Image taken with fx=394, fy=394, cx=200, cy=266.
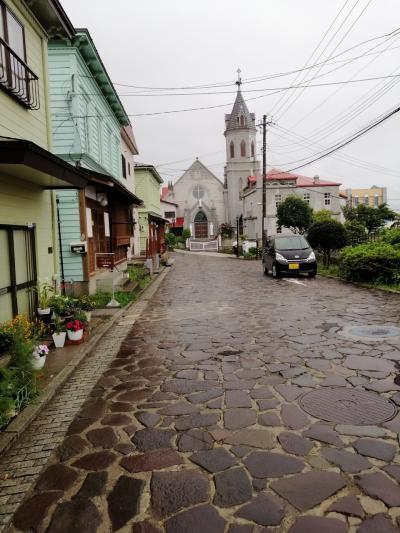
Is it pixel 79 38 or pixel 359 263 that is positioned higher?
pixel 79 38

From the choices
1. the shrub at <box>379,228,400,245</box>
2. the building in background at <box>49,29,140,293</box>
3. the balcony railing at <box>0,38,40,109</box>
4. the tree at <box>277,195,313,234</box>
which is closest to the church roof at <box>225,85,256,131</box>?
the tree at <box>277,195,313,234</box>

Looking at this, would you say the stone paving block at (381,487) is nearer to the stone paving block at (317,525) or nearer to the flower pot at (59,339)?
the stone paving block at (317,525)

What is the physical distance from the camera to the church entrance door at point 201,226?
6216cm

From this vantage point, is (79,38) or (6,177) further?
(79,38)

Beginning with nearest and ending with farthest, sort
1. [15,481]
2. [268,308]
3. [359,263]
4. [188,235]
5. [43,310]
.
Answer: [15,481]
[43,310]
[268,308]
[359,263]
[188,235]

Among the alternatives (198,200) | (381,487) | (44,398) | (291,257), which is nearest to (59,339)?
(44,398)

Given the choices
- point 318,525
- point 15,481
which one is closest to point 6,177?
point 15,481

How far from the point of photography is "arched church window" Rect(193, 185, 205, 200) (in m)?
62.4

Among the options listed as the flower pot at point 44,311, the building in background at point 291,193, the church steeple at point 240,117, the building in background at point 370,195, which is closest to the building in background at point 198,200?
the church steeple at point 240,117

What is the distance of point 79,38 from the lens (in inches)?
456

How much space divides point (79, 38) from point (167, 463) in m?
12.2

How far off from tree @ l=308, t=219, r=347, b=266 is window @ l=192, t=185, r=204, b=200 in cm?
4385

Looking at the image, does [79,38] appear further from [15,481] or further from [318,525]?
[318,525]

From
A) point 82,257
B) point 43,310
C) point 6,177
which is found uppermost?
point 6,177
